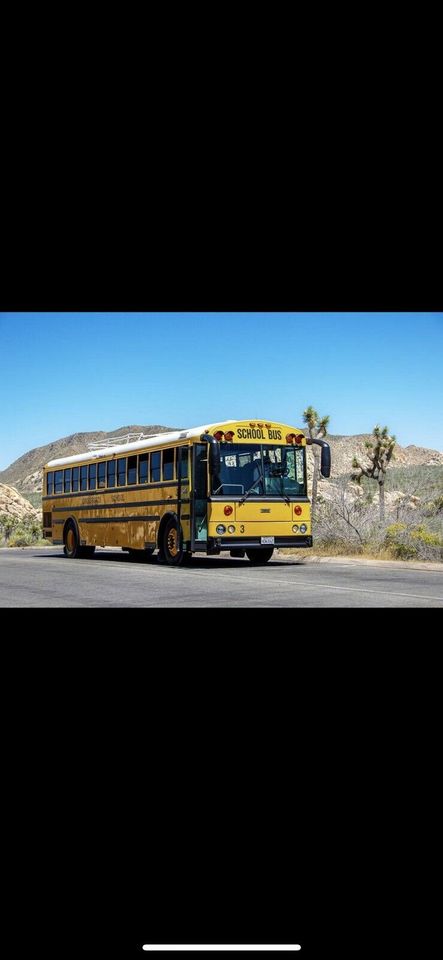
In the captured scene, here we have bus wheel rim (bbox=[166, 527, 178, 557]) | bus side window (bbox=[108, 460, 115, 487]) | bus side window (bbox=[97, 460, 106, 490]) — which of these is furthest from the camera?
bus side window (bbox=[97, 460, 106, 490])

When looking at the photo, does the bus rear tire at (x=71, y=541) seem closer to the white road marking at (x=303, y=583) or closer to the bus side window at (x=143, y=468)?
the bus side window at (x=143, y=468)

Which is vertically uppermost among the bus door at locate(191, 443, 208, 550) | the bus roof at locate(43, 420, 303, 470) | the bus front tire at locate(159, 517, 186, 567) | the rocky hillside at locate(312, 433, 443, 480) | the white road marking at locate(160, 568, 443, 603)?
the rocky hillside at locate(312, 433, 443, 480)

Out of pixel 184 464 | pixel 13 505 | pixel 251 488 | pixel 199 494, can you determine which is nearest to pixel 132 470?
pixel 184 464

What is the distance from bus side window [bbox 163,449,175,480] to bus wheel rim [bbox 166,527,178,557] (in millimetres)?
1155

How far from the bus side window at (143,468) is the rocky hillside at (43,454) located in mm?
87011

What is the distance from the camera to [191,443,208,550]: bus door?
713 inches

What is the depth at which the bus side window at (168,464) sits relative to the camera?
1906 cm

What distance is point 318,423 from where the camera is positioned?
39.6m

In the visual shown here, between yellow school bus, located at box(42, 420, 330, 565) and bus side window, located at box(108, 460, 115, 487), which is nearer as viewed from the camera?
yellow school bus, located at box(42, 420, 330, 565)

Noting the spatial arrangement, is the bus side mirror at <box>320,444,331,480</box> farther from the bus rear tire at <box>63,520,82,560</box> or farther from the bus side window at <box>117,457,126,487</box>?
the bus rear tire at <box>63,520,82,560</box>

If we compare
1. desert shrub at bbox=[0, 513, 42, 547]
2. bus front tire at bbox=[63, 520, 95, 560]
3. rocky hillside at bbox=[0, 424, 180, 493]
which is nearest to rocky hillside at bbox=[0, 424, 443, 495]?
rocky hillside at bbox=[0, 424, 180, 493]

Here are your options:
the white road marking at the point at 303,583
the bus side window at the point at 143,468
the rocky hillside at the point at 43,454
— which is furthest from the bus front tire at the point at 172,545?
the rocky hillside at the point at 43,454
